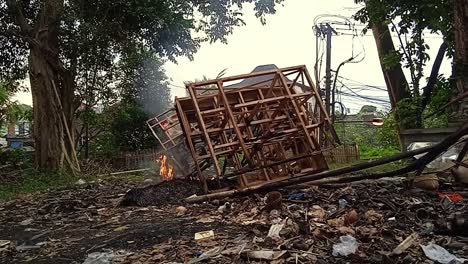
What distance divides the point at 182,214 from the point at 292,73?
293 cm

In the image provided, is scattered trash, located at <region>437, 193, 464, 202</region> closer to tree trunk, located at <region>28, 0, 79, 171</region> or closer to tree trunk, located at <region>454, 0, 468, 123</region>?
tree trunk, located at <region>454, 0, 468, 123</region>

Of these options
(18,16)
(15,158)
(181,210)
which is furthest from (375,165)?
(15,158)

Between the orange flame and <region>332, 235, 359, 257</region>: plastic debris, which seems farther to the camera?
the orange flame

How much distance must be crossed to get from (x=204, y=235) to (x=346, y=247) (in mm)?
1215

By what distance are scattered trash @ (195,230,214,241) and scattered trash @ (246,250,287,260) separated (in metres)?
0.65

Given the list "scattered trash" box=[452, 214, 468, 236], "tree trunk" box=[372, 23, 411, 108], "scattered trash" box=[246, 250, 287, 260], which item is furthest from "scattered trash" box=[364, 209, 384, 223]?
"tree trunk" box=[372, 23, 411, 108]

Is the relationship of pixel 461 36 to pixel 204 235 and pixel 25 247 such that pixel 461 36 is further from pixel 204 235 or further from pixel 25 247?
pixel 25 247

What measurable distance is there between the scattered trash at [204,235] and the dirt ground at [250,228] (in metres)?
0.05

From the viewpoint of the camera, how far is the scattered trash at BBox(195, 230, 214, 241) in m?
3.43

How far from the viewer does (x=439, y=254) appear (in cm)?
267

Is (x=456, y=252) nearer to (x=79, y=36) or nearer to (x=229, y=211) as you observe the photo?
(x=229, y=211)

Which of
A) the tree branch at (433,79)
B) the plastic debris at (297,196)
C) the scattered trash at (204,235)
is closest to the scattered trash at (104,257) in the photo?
the scattered trash at (204,235)

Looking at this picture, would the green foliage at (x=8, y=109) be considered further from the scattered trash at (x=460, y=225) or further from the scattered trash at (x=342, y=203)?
the scattered trash at (x=460, y=225)

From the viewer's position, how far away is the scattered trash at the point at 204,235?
3.43m
